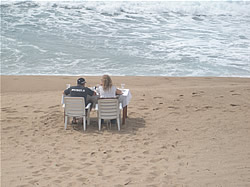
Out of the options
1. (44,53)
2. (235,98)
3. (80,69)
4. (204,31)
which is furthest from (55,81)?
(204,31)

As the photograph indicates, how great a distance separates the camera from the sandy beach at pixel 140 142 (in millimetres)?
5527

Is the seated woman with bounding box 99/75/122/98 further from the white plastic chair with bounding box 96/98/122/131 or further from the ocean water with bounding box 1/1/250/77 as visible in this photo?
the ocean water with bounding box 1/1/250/77

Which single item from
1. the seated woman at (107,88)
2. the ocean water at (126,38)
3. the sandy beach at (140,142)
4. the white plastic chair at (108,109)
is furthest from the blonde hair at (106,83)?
the ocean water at (126,38)

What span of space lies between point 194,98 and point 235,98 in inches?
46.6

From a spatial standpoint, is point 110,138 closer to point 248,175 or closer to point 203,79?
point 248,175

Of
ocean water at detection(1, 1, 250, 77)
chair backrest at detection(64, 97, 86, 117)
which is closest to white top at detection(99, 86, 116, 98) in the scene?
chair backrest at detection(64, 97, 86, 117)

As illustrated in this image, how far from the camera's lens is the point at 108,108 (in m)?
7.82

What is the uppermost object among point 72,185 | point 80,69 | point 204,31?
→ point 204,31

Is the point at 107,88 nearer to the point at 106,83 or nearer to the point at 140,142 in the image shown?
the point at 106,83

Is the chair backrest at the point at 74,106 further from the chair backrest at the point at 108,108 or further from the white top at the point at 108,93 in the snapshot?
the white top at the point at 108,93

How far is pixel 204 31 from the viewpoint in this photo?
2305 cm

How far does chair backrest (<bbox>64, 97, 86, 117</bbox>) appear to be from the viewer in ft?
25.1

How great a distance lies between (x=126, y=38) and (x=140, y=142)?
14281 millimetres

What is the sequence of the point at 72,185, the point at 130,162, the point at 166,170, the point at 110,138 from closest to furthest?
the point at 72,185 < the point at 166,170 < the point at 130,162 < the point at 110,138
